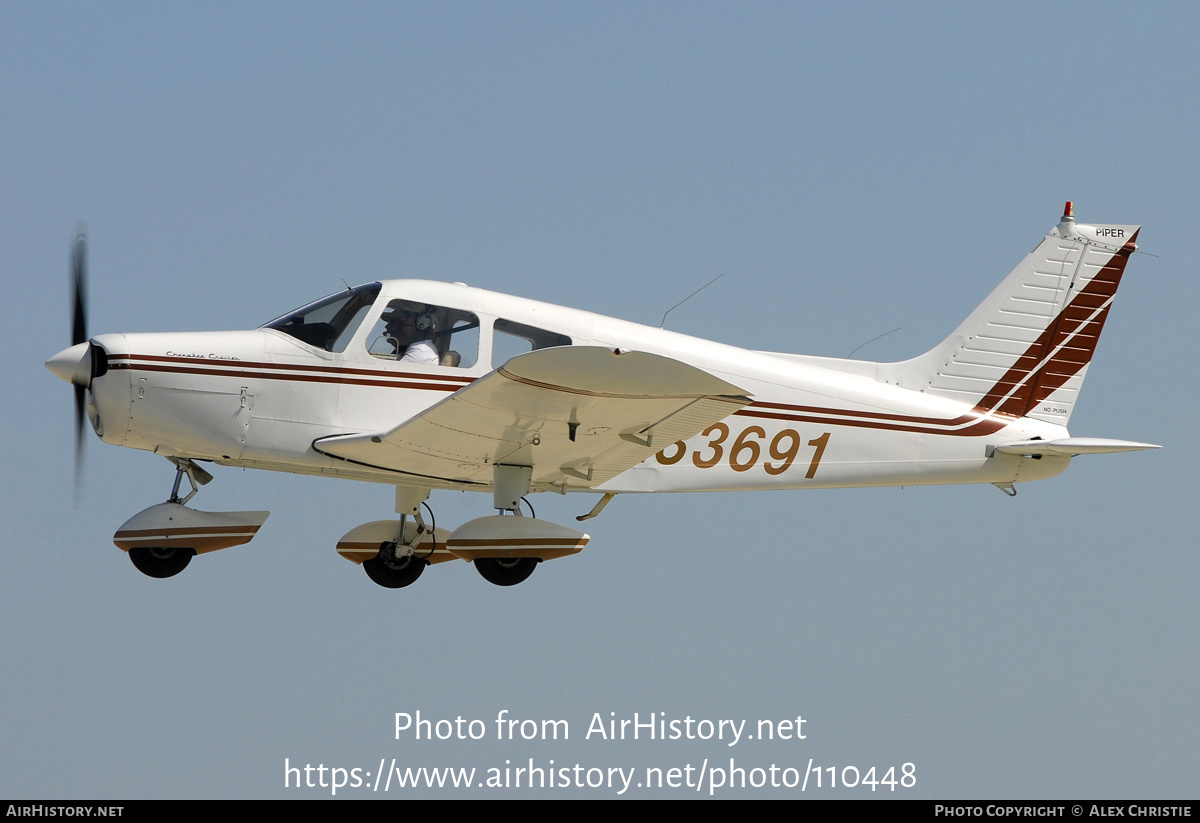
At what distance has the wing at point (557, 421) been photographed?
9820mm

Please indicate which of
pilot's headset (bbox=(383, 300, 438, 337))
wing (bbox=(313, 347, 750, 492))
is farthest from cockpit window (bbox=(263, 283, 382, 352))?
wing (bbox=(313, 347, 750, 492))

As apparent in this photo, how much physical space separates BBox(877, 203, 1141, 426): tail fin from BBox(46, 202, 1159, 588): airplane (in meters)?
0.02

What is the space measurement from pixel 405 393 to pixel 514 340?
95 centimetres

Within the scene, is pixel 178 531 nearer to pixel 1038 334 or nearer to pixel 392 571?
pixel 392 571

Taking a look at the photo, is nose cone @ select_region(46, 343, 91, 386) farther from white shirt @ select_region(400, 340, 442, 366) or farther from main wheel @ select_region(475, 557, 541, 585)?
main wheel @ select_region(475, 557, 541, 585)

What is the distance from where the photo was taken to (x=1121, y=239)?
1384 cm

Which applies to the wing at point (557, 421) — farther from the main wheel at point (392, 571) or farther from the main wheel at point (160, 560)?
the main wheel at point (160, 560)

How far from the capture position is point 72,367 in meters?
11.3

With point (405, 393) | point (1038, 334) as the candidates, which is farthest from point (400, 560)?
point (1038, 334)

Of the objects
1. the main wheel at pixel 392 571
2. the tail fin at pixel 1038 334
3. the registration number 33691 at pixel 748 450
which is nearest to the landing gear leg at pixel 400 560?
the main wheel at pixel 392 571

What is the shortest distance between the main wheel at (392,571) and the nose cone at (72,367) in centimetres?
315

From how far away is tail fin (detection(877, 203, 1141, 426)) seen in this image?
44.1 ft

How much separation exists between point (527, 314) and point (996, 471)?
14.5ft

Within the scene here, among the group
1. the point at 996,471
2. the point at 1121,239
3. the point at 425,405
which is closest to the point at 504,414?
the point at 425,405
